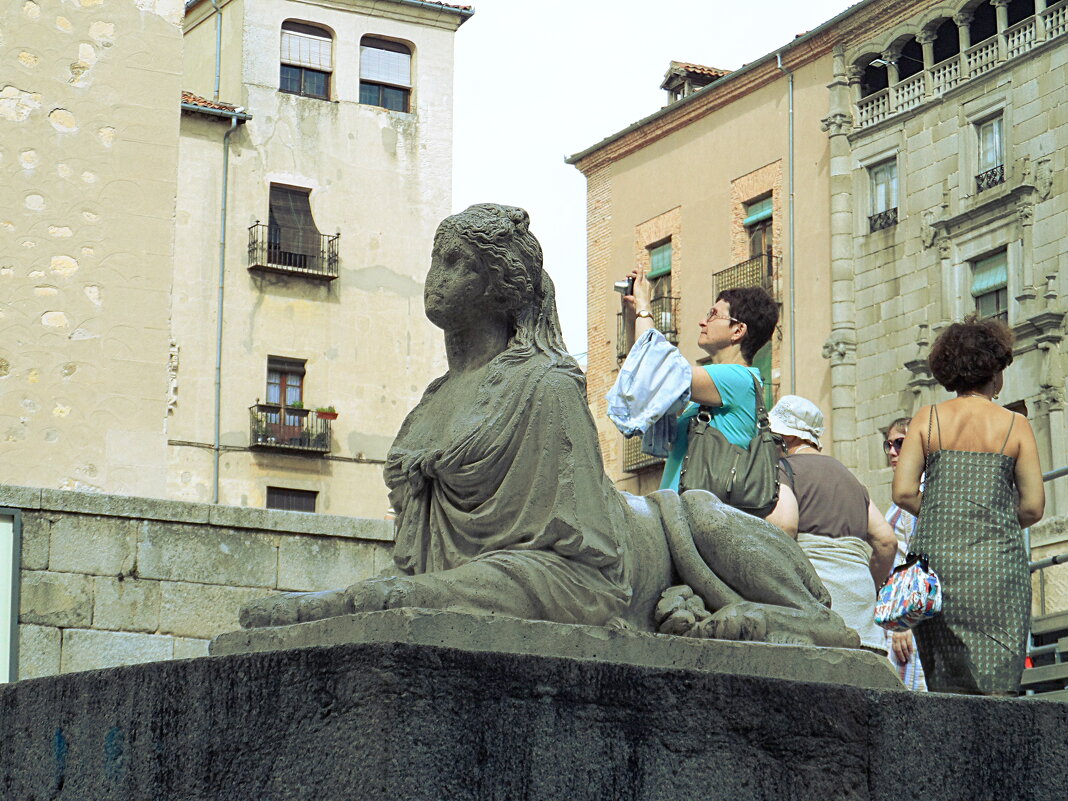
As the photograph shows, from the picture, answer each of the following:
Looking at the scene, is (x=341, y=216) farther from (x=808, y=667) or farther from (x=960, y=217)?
(x=808, y=667)

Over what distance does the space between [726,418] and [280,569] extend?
5169 mm

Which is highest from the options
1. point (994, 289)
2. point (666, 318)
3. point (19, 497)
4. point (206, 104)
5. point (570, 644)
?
point (206, 104)

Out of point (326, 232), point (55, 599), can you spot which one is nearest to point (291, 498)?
point (326, 232)

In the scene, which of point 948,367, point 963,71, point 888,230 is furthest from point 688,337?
point 948,367

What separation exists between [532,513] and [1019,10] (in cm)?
2857

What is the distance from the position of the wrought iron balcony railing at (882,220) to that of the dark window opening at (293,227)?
12.3 m

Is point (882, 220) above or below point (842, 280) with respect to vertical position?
above

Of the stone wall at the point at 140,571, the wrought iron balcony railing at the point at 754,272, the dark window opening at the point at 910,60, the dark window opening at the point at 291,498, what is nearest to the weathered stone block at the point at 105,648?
the stone wall at the point at 140,571

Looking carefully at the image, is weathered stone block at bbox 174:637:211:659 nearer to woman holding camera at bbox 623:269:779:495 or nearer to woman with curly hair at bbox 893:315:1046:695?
woman holding camera at bbox 623:269:779:495

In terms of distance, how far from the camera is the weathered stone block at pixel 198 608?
11.1 m

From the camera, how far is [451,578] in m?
5.06

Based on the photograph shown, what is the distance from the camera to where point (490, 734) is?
15.1ft

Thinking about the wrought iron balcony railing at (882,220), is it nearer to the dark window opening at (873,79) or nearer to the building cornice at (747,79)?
the dark window opening at (873,79)

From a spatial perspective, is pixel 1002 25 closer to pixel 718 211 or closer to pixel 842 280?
pixel 842 280
